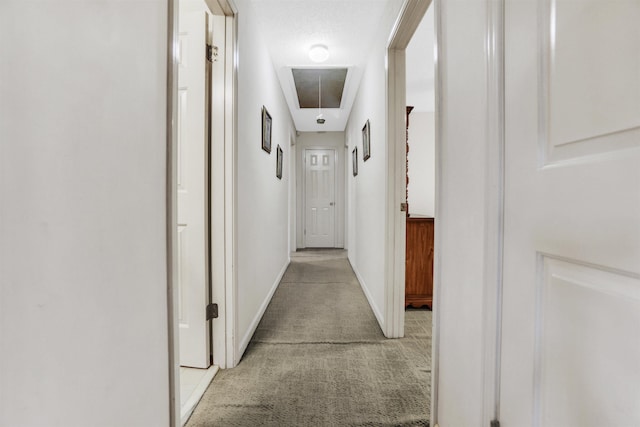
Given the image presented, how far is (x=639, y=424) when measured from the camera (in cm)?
44

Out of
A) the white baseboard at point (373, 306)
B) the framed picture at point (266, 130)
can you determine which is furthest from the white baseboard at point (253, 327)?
the framed picture at point (266, 130)

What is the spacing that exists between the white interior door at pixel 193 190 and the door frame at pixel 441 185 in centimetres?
117

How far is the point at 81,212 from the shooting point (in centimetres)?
60

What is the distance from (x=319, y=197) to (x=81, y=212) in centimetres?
536

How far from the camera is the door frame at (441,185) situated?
76 centimetres

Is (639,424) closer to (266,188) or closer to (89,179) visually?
(89,179)

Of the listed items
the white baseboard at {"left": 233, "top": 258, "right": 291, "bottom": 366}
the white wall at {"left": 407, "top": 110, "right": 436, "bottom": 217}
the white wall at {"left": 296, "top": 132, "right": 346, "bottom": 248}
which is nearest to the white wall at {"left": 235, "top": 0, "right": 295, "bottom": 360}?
the white baseboard at {"left": 233, "top": 258, "right": 291, "bottom": 366}

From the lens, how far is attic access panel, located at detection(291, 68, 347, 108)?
10.4ft

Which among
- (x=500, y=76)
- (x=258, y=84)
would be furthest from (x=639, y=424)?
(x=258, y=84)

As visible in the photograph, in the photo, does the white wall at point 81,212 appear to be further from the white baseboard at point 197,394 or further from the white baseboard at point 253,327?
the white baseboard at point 253,327

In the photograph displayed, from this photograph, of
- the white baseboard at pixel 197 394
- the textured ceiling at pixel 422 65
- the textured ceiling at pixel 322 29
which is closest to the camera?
the white baseboard at pixel 197 394

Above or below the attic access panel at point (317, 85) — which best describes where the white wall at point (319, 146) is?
below

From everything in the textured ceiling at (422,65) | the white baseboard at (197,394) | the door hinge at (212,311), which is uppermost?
the textured ceiling at (422,65)

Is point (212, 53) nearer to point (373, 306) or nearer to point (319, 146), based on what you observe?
point (373, 306)
